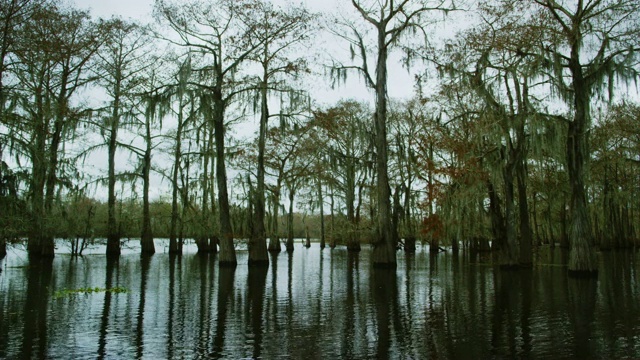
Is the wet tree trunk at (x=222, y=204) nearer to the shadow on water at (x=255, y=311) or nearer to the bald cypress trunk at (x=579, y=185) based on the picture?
the shadow on water at (x=255, y=311)

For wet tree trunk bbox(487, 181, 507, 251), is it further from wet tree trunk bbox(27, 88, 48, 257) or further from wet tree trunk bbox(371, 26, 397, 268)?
wet tree trunk bbox(27, 88, 48, 257)

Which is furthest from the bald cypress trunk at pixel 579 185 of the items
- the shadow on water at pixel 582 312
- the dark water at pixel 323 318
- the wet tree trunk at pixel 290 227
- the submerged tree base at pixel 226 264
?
the wet tree trunk at pixel 290 227

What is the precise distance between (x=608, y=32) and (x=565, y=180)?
15.8 meters

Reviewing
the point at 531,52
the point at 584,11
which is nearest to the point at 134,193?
the point at 531,52

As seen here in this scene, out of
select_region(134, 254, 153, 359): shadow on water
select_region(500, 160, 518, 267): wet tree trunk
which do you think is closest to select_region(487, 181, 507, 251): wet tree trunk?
select_region(500, 160, 518, 267): wet tree trunk

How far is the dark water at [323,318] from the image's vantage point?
22.6 ft

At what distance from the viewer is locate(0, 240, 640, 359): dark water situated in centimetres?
690

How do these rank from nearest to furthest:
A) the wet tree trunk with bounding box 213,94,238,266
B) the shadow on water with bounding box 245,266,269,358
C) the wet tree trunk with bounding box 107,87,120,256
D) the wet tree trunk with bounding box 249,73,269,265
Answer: the shadow on water with bounding box 245,266,269,358
the wet tree trunk with bounding box 213,94,238,266
the wet tree trunk with bounding box 249,73,269,265
the wet tree trunk with bounding box 107,87,120,256

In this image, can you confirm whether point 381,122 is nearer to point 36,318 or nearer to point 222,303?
point 222,303

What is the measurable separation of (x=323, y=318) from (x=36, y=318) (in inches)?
202

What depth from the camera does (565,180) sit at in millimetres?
29938

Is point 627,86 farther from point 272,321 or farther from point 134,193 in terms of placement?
point 134,193

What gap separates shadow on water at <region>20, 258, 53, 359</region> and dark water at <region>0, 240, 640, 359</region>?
1.0 inches

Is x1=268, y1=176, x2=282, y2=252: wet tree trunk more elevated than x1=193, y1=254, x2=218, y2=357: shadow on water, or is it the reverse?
x1=268, y1=176, x2=282, y2=252: wet tree trunk
